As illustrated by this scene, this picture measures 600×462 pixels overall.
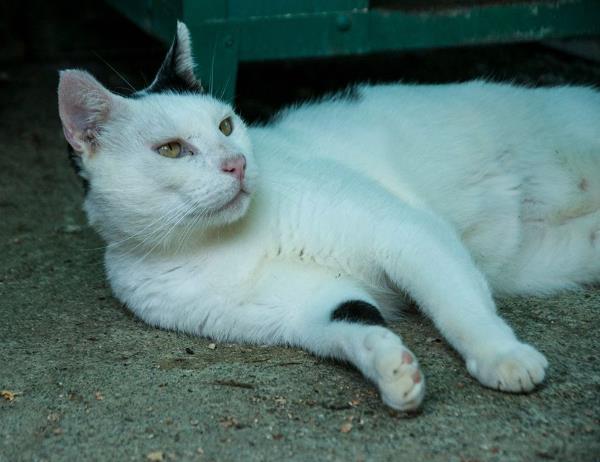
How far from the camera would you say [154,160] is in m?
2.49

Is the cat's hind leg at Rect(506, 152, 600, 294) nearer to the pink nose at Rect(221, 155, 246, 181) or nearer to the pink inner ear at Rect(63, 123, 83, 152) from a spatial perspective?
the pink nose at Rect(221, 155, 246, 181)

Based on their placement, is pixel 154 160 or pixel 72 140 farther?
pixel 72 140

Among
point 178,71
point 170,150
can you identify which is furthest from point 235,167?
point 178,71

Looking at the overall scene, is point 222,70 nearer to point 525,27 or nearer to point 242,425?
point 525,27

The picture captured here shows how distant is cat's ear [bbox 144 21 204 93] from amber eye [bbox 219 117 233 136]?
22 centimetres

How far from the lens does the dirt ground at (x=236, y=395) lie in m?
2.10

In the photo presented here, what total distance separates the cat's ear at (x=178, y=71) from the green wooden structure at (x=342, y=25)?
909mm

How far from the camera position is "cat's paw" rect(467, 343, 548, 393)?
2203 millimetres

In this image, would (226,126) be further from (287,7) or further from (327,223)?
(287,7)

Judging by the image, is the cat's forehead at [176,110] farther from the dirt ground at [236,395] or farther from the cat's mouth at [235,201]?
the dirt ground at [236,395]

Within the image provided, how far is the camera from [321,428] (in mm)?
2178

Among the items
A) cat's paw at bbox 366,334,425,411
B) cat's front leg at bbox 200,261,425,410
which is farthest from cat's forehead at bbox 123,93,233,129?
cat's paw at bbox 366,334,425,411

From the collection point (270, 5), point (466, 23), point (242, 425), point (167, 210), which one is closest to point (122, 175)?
point (167, 210)

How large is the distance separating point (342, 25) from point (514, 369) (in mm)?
2279
